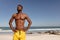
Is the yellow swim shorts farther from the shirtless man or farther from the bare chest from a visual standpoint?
the bare chest

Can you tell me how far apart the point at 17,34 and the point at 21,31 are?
0.15m

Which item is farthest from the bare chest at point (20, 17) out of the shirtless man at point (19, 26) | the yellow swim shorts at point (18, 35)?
the yellow swim shorts at point (18, 35)

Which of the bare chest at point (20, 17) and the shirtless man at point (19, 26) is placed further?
the bare chest at point (20, 17)

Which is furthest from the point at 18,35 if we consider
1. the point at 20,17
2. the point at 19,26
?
the point at 20,17

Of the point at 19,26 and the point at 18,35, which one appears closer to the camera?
the point at 18,35

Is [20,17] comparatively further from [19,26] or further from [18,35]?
[18,35]

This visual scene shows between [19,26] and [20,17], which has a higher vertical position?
[20,17]

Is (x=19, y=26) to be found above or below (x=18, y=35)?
above

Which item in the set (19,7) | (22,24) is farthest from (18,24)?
(19,7)

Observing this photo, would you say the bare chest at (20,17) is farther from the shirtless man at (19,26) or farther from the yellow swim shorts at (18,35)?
the yellow swim shorts at (18,35)

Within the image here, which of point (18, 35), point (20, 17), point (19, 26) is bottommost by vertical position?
point (18, 35)

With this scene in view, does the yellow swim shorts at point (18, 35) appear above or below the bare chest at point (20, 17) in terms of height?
below

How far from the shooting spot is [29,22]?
6.25 meters

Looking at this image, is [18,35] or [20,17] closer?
[18,35]
